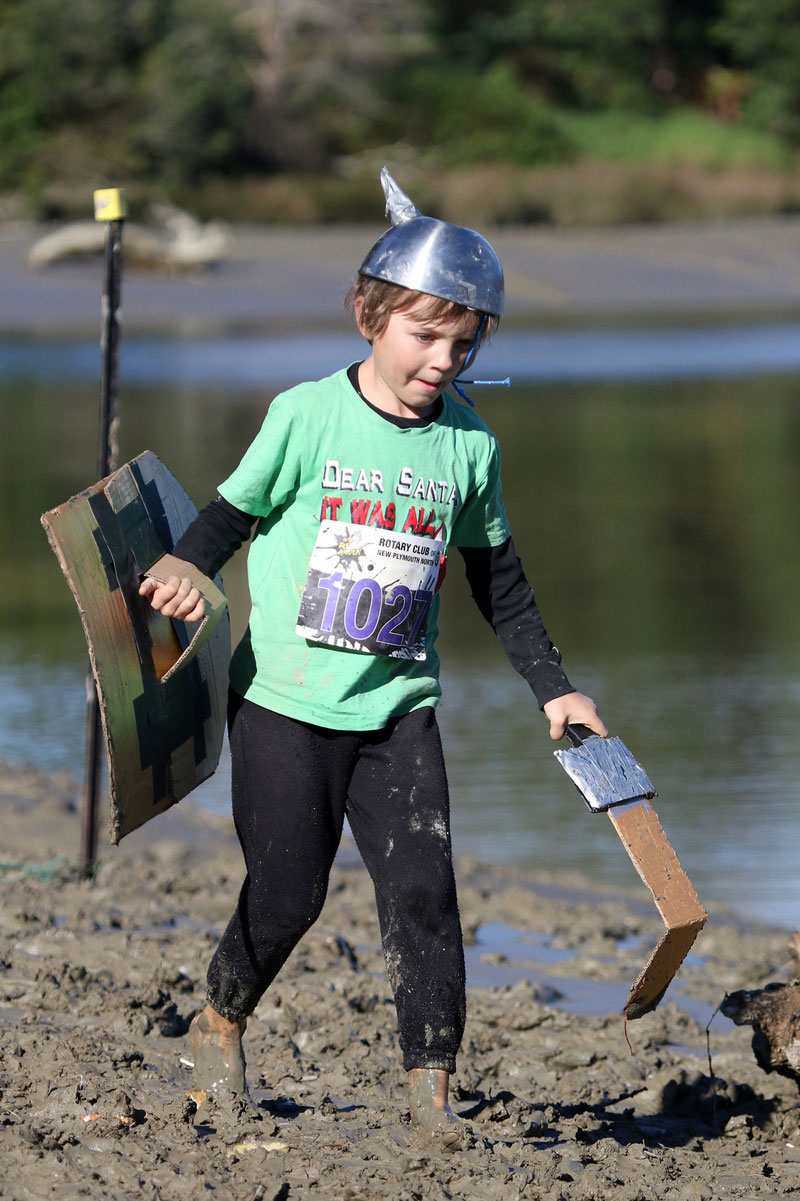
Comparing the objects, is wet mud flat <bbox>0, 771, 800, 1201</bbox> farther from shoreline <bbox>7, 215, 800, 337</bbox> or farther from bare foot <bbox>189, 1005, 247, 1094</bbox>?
shoreline <bbox>7, 215, 800, 337</bbox>

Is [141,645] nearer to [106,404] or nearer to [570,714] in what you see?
[570,714]

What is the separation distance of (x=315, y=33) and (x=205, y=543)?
3906 centimetres

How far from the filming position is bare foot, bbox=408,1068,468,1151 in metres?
2.74

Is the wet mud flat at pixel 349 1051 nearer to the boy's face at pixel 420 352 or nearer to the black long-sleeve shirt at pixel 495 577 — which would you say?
the black long-sleeve shirt at pixel 495 577

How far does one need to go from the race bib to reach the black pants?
15cm

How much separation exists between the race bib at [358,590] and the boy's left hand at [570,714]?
0.98ft

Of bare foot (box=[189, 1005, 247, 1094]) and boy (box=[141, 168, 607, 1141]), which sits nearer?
boy (box=[141, 168, 607, 1141])

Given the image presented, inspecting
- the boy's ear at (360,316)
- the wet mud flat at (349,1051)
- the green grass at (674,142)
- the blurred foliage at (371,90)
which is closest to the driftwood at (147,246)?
the blurred foliage at (371,90)

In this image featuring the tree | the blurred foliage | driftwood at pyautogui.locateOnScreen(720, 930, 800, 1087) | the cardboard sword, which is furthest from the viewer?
the tree

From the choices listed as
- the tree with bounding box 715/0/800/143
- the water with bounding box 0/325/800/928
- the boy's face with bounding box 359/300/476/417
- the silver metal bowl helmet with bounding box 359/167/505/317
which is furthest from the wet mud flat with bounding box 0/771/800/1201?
the tree with bounding box 715/0/800/143

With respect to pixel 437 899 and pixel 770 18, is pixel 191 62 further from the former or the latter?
pixel 437 899

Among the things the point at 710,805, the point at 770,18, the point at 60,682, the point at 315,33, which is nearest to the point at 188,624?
the point at 710,805

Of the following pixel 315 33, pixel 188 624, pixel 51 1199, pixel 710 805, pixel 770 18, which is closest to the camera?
pixel 51 1199

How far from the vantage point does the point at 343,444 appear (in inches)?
111
